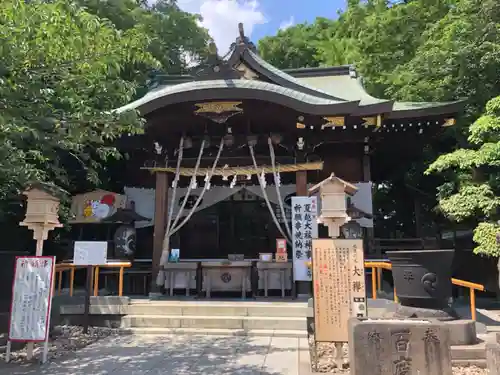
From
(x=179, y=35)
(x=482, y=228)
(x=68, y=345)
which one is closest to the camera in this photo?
(x=68, y=345)

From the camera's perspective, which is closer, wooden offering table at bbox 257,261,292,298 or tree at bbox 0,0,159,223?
tree at bbox 0,0,159,223

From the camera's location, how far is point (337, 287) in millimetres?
5008

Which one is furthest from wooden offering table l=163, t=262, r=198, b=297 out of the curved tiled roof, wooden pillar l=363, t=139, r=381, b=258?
wooden pillar l=363, t=139, r=381, b=258

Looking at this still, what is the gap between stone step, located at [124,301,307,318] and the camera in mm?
7469

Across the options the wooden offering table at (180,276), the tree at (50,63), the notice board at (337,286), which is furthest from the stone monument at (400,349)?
the wooden offering table at (180,276)

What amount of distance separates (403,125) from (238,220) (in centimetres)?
542

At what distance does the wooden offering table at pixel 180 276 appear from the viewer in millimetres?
9414

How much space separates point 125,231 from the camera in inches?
409

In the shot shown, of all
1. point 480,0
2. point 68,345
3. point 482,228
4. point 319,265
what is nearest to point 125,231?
point 68,345

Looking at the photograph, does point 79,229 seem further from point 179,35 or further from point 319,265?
point 179,35

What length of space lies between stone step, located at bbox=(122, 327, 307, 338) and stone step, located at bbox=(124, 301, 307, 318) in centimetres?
45

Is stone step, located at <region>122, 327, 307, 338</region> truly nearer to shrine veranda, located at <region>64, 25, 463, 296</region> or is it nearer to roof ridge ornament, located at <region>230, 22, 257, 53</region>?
shrine veranda, located at <region>64, 25, 463, 296</region>

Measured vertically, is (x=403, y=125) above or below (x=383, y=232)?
above

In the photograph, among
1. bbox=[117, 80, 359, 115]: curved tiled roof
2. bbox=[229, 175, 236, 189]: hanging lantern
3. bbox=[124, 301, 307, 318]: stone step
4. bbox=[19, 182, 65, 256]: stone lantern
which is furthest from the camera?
bbox=[229, 175, 236, 189]: hanging lantern
